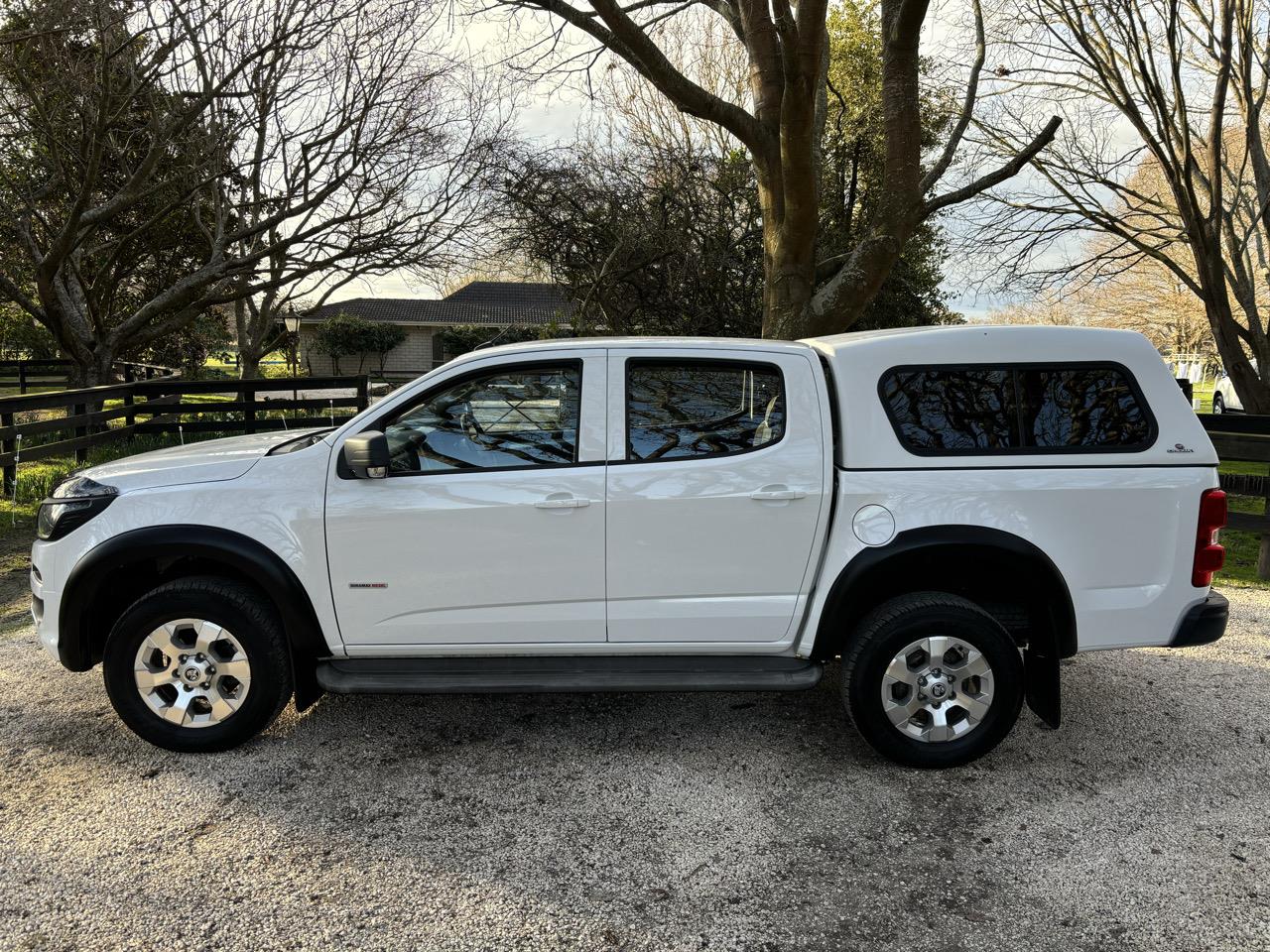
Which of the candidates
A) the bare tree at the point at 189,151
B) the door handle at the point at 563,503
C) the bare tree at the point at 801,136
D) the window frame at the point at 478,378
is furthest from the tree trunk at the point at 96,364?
the door handle at the point at 563,503

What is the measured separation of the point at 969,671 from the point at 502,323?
3242cm

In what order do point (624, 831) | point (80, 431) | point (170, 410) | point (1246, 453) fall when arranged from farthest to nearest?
point (170, 410) → point (80, 431) → point (1246, 453) → point (624, 831)

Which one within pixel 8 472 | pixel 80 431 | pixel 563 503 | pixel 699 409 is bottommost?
pixel 8 472

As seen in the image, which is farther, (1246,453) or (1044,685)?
(1246,453)

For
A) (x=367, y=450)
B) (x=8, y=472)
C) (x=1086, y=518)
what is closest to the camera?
(x=367, y=450)

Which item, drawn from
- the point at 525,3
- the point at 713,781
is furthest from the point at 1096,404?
the point at 525,3

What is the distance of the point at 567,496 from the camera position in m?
3.89

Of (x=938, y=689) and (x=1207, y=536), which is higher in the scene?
(x=1207, y=536)

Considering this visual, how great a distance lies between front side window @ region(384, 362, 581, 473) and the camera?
157 inches

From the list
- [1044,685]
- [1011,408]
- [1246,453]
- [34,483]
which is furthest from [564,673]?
[34,483]

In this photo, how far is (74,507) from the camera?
158 inches

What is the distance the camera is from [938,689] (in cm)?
392

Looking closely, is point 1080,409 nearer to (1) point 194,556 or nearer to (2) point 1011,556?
(2) point 1011,556

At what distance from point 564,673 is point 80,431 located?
37.4 feet
